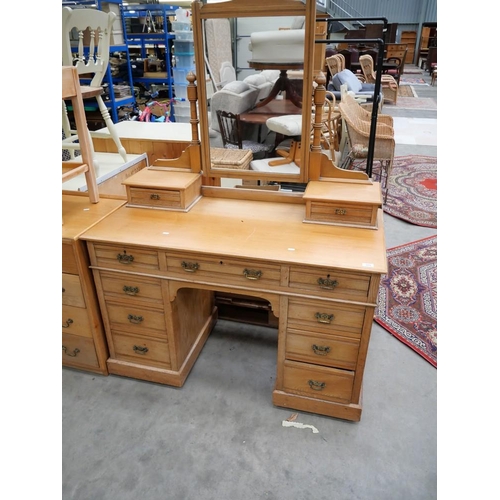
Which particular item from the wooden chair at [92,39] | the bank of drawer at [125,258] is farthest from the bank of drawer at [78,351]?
the wooden chair at [92,39]

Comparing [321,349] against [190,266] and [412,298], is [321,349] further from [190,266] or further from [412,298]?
[412,298]

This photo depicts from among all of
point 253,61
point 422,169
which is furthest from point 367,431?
point 422,169

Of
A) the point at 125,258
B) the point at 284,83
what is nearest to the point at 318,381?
the point at 125,258

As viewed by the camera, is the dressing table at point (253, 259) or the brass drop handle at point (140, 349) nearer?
the dressing table at point (253, 259)

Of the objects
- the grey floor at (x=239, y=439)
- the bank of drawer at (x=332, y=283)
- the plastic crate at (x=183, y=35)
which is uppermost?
the plastic crate at (x=183, y=35)

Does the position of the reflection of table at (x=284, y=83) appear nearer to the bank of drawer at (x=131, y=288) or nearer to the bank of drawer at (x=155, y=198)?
the bank of drawer at (x=155, y=198)

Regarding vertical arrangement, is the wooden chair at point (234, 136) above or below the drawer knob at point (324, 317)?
above

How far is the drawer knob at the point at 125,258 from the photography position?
67.7 inches

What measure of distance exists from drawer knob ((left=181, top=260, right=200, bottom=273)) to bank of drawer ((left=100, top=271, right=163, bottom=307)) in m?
0.17

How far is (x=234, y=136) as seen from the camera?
1.99 metres

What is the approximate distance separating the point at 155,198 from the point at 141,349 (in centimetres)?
75

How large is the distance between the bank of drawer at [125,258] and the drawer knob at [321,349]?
2.48ft

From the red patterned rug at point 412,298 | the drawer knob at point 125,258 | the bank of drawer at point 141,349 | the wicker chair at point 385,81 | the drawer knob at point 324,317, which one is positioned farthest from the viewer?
the wicker chair at point 385,81

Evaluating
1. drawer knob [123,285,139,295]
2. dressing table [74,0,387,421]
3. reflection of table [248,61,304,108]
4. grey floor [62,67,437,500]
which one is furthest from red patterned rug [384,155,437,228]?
drawer knob [123,285,139,295]
